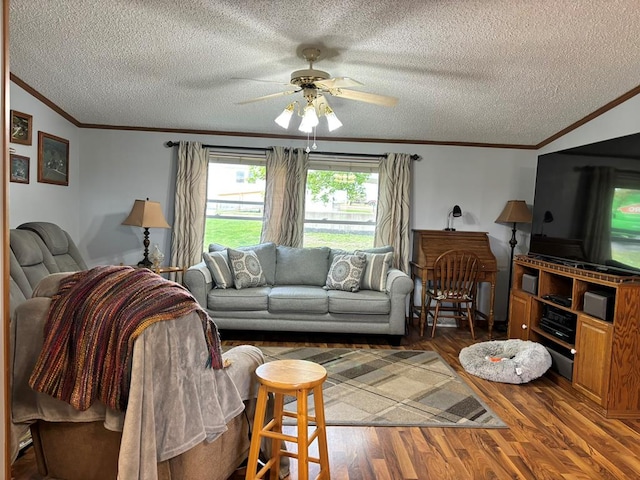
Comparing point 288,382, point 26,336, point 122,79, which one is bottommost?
point 288,382

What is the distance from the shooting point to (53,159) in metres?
4.46

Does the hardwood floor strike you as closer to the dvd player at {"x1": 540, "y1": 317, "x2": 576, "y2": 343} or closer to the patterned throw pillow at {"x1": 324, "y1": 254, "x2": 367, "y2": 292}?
the dvd player at {"x1": 540, "y1": 317, "x2": 576, "y2": 343}

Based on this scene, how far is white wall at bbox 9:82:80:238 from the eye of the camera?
3844 millimetres

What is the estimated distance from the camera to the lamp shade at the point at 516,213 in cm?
488

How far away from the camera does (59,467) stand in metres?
1.88

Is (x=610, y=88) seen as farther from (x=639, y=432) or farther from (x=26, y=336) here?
(x=26, y=336)

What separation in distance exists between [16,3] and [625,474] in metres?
4.25

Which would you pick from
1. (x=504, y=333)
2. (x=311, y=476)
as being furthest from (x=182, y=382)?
(x=504, y=333)

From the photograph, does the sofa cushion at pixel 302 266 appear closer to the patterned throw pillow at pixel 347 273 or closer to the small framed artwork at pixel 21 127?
the patterned throw pillow at pixel 347 273

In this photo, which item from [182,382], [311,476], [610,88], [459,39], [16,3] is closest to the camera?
[182,382]

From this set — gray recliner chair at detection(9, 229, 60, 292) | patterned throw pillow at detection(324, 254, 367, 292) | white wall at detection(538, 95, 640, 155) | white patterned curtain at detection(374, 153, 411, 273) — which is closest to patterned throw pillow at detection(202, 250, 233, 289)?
patterned throw pillow at detection(324, 254, 367, 292)

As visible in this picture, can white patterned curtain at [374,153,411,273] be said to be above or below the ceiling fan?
below

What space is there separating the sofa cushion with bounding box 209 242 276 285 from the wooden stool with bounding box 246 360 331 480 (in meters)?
2.74

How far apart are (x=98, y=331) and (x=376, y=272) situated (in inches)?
127
